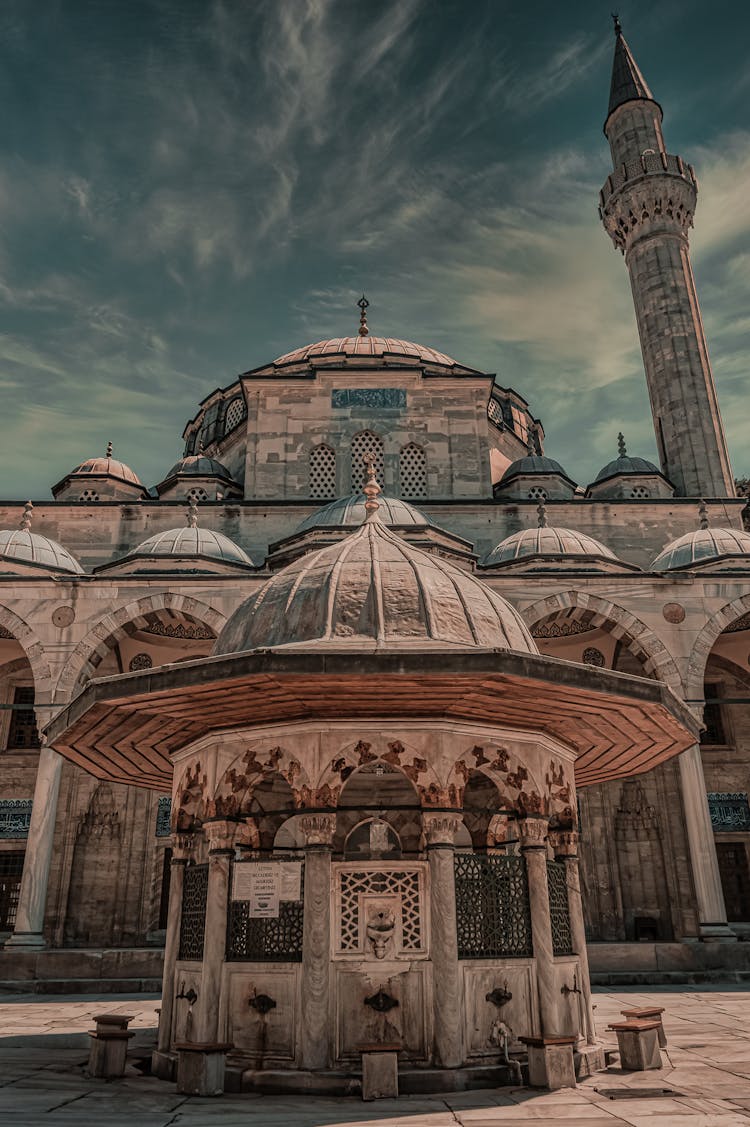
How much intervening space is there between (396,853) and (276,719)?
4.84ft

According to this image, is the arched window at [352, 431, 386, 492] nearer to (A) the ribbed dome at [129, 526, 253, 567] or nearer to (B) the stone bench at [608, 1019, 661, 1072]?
(A) the ribbed dome at [129, 526, 253, 567]

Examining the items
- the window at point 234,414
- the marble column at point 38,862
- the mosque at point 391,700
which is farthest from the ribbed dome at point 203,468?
the marble column at point 38,862

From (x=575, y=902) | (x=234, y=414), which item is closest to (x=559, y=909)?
(x=575, y=902)

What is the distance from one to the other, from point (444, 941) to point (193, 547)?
12.2 metres

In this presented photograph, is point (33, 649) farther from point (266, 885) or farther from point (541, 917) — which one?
point (541, 917)

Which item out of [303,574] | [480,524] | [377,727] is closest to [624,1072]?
[377,727]

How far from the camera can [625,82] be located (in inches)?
998

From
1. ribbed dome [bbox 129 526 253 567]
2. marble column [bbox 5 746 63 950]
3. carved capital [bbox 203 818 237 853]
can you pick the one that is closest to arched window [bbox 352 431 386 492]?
ribbed dome [bbox 129 526 253 567]

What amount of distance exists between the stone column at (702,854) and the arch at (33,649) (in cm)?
996

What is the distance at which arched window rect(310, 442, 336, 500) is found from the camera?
19.7 metres

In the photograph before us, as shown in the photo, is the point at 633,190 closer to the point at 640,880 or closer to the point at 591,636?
the point at 591,636

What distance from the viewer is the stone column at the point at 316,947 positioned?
450 centimetres

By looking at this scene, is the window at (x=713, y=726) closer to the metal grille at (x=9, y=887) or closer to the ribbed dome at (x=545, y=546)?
the ribbed dome at (x=545, y=546)

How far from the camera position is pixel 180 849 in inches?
223
